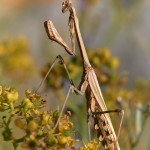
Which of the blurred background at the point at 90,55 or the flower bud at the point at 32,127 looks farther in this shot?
the blurred background at the point at 90,55

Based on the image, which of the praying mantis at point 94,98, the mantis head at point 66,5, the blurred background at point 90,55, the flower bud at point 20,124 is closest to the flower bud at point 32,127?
the flower bud at point 20,124

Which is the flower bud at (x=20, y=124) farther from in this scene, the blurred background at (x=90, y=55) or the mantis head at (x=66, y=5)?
the mantis head at (x=66, y=5)

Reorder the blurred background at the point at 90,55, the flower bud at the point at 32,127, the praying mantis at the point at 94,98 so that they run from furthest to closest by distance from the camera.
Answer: the blurred background at the point at 90,55, the praying mantis at the point at 94,98, the flower bud at the point at 32,127

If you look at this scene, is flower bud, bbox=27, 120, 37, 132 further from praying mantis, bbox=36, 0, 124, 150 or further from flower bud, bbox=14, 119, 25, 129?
praying mantis, bbox=36, 0, 124, 150

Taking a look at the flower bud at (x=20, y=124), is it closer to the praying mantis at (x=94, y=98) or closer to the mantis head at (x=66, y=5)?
the praying mantis at (x=94, y=98)

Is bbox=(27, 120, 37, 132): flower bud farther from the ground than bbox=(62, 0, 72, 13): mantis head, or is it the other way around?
bbox=(62, 0, 72, 13): mantis head

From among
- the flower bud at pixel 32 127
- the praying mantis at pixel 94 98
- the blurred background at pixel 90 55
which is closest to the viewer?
the flower bud at pixel 32 127

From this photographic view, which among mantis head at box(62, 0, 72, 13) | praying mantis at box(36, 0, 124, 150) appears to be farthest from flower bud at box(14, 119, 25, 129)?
mantis head at box(62, 0, 72, 13)

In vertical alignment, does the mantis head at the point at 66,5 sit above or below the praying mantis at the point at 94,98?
above

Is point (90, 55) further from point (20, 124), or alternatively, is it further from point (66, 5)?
point (20, 124)
